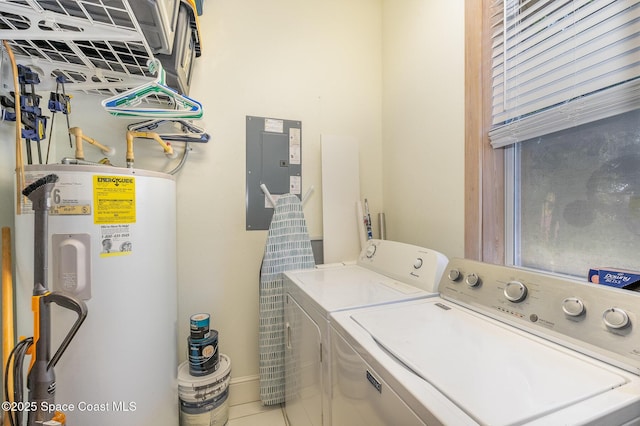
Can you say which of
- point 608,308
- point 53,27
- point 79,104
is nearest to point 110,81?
point 79,104

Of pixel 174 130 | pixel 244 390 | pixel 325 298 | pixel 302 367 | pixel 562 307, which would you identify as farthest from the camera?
pixel 244 390

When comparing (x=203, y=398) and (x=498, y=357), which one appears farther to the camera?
(x=203, y=398)

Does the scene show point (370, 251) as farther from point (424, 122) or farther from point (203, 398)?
point (203, 398)

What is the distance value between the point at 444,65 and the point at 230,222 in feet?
5.58

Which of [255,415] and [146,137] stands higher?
[146,137]

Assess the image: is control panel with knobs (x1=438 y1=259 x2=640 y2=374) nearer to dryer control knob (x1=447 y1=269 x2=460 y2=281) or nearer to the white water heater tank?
dryer control knob (x1=447 y1=269 x2=460 y2=281)

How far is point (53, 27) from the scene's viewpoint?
40.3 inches

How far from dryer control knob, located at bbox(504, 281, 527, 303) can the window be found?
41 centimetres

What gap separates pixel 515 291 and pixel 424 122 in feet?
3.94

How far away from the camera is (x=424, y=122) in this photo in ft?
5.76

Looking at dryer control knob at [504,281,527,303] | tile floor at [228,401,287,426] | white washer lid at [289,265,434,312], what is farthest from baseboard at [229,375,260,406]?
dryer control knob at [504,281,527,303]

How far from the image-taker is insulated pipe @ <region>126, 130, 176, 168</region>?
4.35 ft

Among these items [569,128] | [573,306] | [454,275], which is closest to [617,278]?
[573,306]

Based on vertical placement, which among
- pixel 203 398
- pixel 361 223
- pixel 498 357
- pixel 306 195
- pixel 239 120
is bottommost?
pixel 203 398
